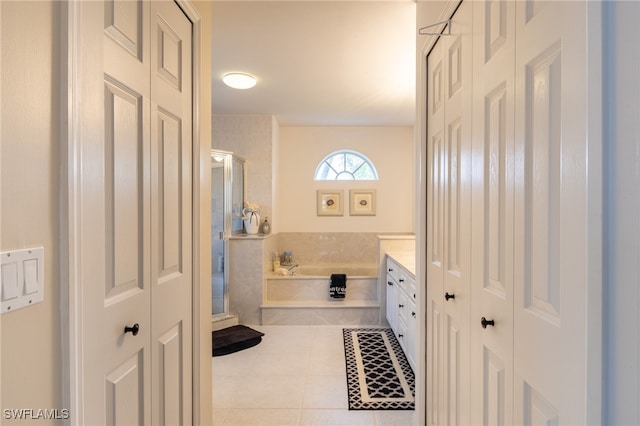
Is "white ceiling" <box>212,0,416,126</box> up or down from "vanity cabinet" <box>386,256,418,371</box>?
A: up

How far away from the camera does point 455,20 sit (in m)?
1.33

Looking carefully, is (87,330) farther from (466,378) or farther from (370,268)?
(370,268)

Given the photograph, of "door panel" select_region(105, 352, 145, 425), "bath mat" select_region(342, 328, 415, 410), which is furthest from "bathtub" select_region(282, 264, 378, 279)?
"door panel" select_region(105, 352, 145, 425)

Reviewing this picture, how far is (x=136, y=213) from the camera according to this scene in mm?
1061

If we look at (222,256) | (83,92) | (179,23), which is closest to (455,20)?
(179,23)

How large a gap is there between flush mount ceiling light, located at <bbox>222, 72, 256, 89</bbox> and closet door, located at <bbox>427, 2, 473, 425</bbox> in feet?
6.49

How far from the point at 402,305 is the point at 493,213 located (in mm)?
2145

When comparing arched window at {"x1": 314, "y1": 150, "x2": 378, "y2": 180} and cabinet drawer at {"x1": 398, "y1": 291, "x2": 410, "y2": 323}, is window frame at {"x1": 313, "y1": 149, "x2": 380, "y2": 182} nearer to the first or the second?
arched window at {"x1": 314, "y1": 150, "x2": 378, "y2": 180}

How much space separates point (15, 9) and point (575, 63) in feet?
3.65

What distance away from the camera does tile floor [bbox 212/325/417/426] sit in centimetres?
210

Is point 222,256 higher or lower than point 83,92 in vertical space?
lower

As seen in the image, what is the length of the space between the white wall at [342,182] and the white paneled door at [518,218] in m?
3.59

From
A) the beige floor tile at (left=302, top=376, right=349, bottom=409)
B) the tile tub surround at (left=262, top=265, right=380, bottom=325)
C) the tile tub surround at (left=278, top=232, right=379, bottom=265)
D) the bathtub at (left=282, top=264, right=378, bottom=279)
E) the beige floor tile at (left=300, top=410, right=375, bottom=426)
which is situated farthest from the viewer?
the tile tub surround at (left=278, top=232, right=379, bottom=265)

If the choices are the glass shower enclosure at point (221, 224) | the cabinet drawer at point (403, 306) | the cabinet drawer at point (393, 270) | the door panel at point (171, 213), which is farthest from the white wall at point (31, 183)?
the glass shower enclosure at point (221, 224)
